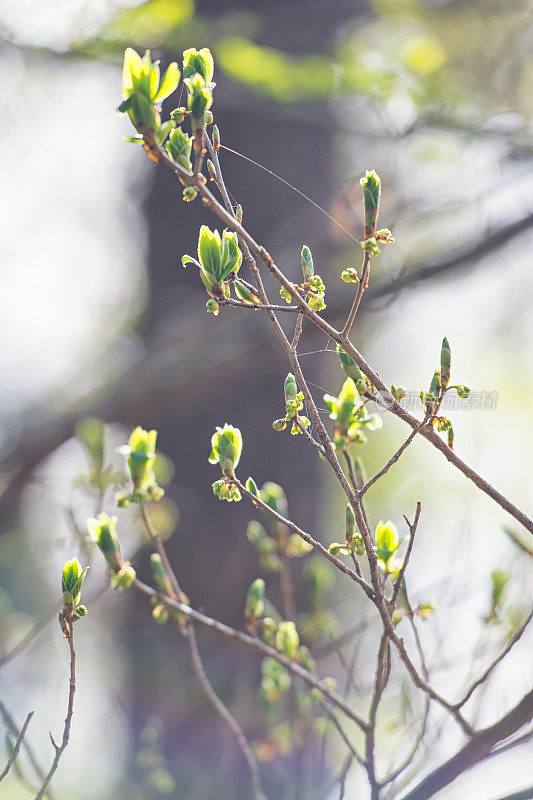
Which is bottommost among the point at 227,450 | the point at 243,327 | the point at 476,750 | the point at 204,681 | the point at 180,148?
the point at 476,750

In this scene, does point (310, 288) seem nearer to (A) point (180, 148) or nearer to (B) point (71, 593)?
(A) point (180, 148)

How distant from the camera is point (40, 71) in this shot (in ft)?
3.63

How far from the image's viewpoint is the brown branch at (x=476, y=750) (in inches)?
14.5

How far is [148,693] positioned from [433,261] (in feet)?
2.85

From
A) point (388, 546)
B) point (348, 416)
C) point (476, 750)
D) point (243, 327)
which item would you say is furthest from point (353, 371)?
point (243, 327)

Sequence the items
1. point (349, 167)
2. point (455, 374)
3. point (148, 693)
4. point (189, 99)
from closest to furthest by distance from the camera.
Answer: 1. point (189, 99)
2. point (455, 374)
3. point (148, 693)
4. point (349, 167)

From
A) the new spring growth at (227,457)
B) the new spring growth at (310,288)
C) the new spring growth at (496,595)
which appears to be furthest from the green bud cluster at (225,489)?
the new spring growth at (496,595)

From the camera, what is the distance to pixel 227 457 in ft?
1.24

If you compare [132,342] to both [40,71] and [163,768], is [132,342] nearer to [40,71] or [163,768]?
[40,71]

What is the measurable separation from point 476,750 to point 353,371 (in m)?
0.23

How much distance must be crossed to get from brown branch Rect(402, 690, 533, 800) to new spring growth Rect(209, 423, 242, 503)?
19 centimetres

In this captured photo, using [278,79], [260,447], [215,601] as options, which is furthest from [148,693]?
[278,79]

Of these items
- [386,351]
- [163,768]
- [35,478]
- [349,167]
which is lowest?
[163,768]

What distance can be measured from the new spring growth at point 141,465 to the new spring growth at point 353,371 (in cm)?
12
